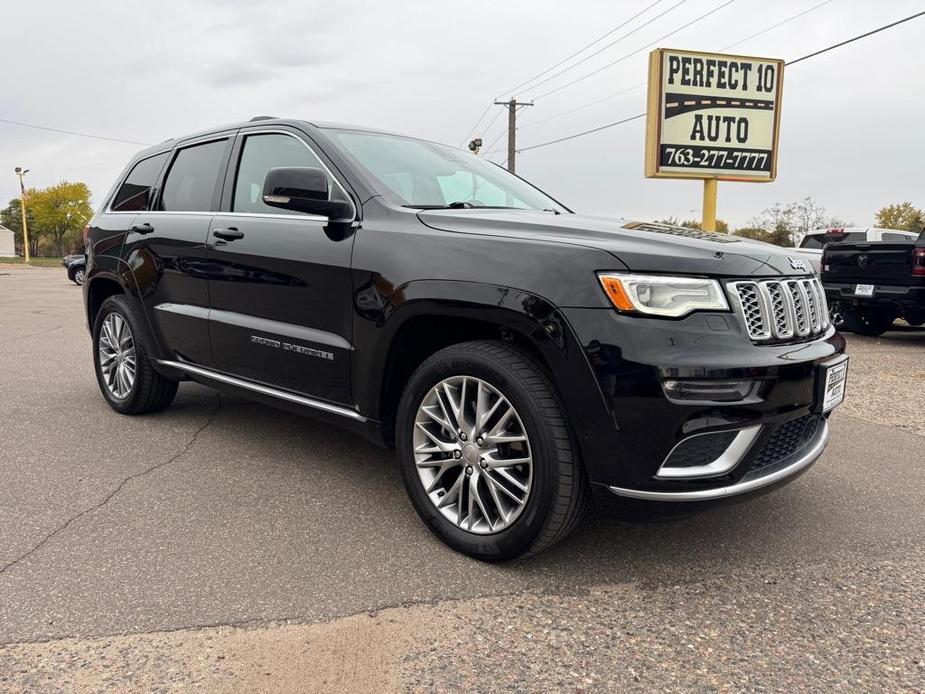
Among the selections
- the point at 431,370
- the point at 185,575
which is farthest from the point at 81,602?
the point at 431,370

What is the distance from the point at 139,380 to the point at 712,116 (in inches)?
490

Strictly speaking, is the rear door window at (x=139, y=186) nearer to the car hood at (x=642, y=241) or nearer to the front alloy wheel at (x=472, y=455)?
the car hood at (x=642, y=241)

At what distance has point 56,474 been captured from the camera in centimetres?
376

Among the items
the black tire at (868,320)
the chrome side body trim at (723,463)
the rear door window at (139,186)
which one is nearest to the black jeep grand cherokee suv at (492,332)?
the chrome side body trim at (723,463)

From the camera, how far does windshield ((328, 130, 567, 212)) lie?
340 cm

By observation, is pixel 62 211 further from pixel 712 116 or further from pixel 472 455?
pixel 472 455

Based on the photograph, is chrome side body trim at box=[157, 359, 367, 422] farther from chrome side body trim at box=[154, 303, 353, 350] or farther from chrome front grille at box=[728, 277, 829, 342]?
chrome front grille at box=[728, 277, 829, 342]

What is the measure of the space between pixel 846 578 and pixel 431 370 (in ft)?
5.75

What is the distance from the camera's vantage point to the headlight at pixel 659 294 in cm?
240

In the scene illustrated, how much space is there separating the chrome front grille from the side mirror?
1.69m

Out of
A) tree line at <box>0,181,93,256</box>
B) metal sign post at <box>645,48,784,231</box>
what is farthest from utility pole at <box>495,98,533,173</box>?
tree line at <box>0,181,93,256</box>

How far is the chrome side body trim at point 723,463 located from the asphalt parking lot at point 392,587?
0.19 meters

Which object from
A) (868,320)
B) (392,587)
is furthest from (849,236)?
(392,587)

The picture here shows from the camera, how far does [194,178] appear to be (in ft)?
14.2
